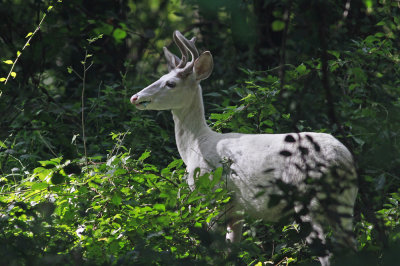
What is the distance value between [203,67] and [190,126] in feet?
1.70

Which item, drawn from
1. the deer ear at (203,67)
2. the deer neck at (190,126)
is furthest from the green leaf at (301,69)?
the deer neck at (190,126)

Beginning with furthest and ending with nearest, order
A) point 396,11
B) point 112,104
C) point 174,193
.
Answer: point 112,104, point 396,11, point 174,193

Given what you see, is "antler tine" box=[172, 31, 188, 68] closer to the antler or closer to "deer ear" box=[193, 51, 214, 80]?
the antler

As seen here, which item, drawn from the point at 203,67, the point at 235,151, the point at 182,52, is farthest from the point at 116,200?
the point at 182,52

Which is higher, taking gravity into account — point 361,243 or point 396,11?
point 396,11

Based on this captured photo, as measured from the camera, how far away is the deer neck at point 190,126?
4.84 m

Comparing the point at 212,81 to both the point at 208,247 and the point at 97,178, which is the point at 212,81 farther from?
the point at 208,247

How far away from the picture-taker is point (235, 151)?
174 inches

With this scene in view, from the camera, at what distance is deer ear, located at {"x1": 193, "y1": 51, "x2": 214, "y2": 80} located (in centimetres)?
491

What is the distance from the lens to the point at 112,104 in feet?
22.0

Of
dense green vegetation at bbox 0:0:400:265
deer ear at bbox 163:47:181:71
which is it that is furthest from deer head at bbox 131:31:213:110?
dense green vegetation at bbox 0:0:400:265

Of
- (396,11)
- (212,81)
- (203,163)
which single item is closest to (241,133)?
(203,163)

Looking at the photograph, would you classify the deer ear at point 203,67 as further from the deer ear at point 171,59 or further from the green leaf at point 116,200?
the green leaf at point 116,200

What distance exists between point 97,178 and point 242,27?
185cm
